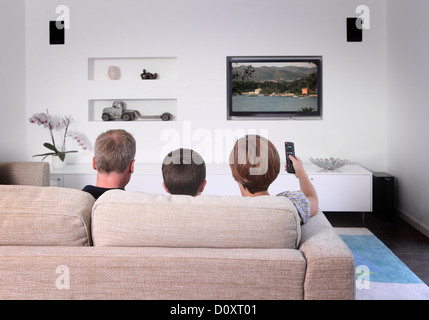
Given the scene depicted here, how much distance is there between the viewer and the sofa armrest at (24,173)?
4.07 meters

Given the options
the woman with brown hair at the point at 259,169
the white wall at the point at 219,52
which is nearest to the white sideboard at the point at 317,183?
the white wall at the point at 219,52

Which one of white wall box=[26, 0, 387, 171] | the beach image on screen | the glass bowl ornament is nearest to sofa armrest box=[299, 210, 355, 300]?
the glass bowl ornament

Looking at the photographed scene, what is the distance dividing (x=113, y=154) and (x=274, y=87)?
362 cm

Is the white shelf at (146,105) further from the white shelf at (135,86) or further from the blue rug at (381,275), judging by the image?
the blue rug at (381,275)

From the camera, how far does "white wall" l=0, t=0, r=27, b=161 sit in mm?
5066

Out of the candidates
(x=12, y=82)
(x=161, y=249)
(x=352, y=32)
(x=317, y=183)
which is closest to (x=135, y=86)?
(x=12, y=82)

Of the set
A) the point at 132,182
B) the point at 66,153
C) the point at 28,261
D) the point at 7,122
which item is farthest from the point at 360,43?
the point at 28,261

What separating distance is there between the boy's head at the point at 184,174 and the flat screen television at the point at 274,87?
3.66m

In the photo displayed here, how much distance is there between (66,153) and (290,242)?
463cm

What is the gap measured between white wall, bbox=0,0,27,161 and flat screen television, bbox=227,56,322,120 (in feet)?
8.04

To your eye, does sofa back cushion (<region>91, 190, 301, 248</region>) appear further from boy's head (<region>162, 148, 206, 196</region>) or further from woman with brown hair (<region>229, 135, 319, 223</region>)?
boy's head (<region>162, 148, 206, 196</region>)
